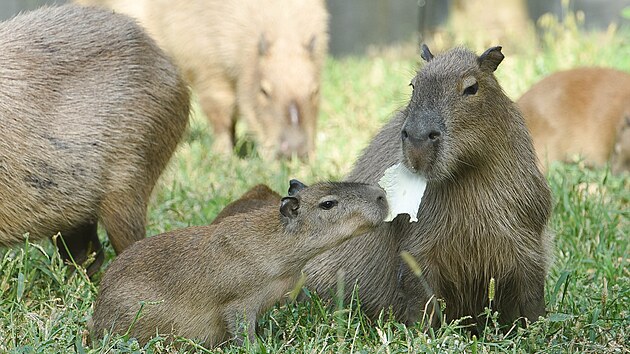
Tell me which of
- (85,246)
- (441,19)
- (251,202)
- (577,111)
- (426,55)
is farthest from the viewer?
(441,19)

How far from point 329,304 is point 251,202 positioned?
29.0 inches

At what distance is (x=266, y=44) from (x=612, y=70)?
8.77 feet

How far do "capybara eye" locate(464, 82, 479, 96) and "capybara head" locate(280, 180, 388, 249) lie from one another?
456mm

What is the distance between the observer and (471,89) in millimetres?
3480

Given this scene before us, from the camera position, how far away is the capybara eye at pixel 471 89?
347 centimetres

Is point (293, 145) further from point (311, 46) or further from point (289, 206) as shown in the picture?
point (289, 206)

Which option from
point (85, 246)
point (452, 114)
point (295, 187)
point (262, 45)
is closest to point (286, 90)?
point (262, 45)

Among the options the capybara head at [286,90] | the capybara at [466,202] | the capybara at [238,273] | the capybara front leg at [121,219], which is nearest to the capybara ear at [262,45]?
the capybara head at [286,90]

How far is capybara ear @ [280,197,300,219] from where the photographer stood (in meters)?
3.59

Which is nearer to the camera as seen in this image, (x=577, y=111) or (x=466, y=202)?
(x=466, y=202)

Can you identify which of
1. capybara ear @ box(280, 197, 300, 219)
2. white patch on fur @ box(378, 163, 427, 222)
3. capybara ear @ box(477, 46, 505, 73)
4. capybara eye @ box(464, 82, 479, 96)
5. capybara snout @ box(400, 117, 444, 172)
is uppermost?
capybara ear @ box(477, 46, 505, 73)

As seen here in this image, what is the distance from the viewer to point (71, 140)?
4.30 m

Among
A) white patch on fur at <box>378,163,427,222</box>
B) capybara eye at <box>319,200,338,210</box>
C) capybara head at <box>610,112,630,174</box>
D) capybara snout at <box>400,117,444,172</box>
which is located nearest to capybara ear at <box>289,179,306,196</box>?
capybara eye at <box>319,200,338,210</box>

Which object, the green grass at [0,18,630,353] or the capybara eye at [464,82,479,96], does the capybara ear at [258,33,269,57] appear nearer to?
the green grass at [0,18,630,353]
